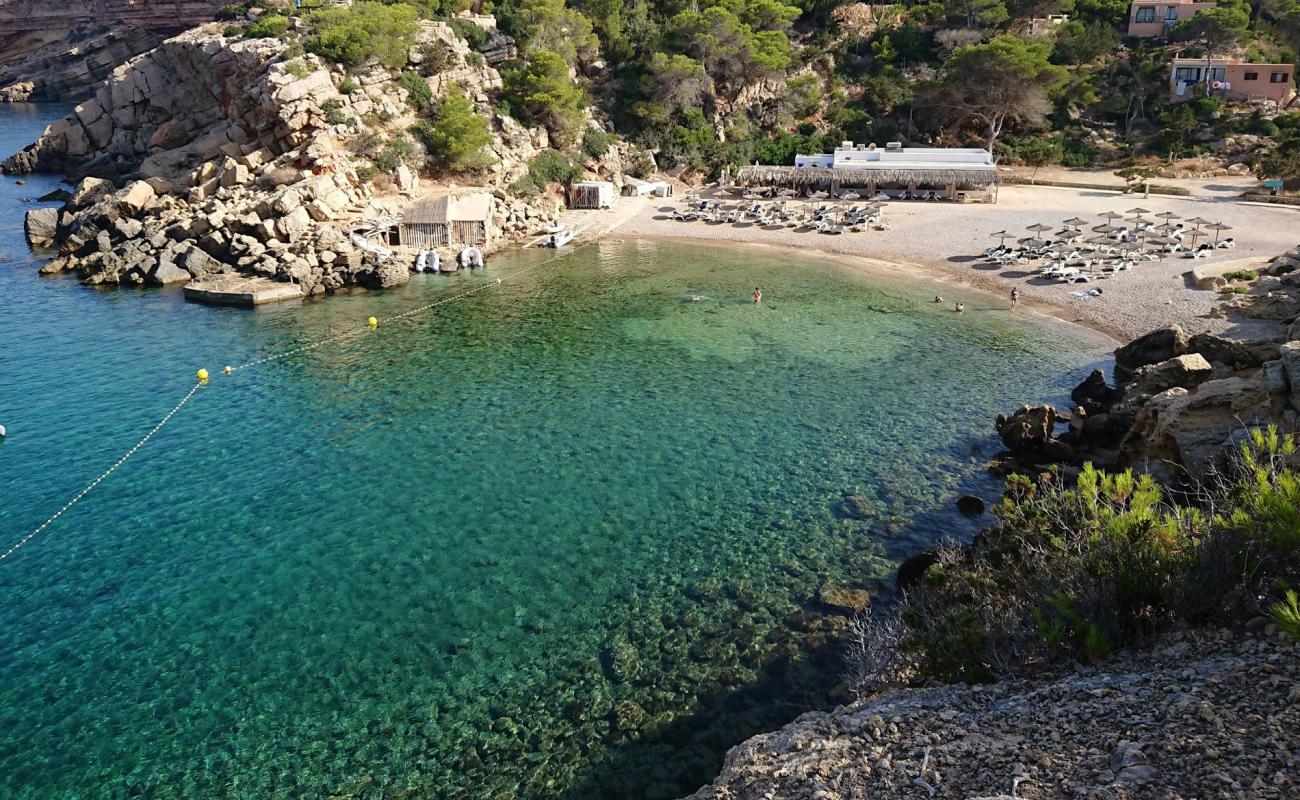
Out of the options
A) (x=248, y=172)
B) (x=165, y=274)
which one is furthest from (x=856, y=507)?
(x=248, y=172)

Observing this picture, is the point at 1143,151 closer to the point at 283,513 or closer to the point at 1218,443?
the point at 1218,443

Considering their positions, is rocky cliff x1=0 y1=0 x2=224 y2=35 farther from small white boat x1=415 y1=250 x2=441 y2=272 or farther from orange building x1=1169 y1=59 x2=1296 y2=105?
orange building x1=1169 y1=59 x2=1296 y2=105

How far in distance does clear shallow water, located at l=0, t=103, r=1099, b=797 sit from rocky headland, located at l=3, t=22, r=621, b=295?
6.19 m

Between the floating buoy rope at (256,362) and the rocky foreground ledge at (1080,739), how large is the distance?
15450mm

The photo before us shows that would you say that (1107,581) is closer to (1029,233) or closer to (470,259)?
(470,259)

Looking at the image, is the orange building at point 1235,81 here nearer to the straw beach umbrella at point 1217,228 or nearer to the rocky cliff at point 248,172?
the straw beach umbrella at point 1217,228

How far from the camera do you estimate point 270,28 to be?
1832 inches

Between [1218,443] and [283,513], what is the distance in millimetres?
18393

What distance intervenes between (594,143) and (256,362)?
34303 millimetres

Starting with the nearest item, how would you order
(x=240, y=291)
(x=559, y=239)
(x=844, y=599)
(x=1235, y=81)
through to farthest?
(x=844, y=599) < (x=240, y=291) < (x=559, y=239) < (x=1235, y=81)

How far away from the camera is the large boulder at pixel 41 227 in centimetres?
4125

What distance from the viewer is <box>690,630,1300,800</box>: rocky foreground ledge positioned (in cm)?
619

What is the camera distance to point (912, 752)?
7531 millimetres

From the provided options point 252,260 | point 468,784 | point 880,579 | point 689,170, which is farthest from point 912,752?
point 689,170
